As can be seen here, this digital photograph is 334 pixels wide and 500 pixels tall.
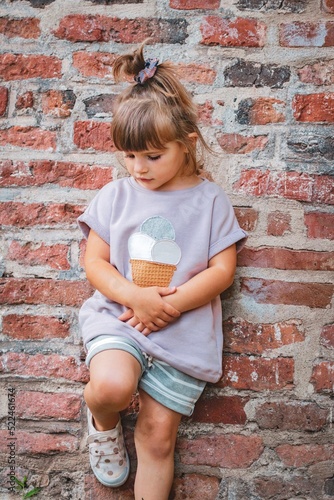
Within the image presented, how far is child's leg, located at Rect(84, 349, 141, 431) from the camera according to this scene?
142cm

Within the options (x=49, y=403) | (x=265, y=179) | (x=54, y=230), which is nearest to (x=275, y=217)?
(x=265, y=179)

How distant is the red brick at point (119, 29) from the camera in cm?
170

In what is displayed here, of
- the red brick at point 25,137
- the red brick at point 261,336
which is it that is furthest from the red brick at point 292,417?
the red brick at point 25,137

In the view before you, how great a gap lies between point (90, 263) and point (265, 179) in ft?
1.73

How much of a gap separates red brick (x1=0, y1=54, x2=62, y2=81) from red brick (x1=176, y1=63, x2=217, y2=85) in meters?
0.35

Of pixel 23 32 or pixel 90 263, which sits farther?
pixel 23 32

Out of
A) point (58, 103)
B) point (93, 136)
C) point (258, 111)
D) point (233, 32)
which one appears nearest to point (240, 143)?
point (258, 111)

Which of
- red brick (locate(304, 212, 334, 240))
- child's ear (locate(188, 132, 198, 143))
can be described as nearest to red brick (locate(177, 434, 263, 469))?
red brick (locate(304, 212, 334, 240))

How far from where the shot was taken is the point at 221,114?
170cm

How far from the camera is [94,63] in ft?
5.63

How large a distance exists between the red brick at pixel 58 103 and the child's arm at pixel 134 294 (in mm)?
439

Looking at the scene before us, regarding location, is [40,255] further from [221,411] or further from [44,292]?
[221,411]

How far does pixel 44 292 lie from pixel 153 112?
0.58 m

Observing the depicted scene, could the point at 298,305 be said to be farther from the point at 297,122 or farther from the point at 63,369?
the point at 63,369
